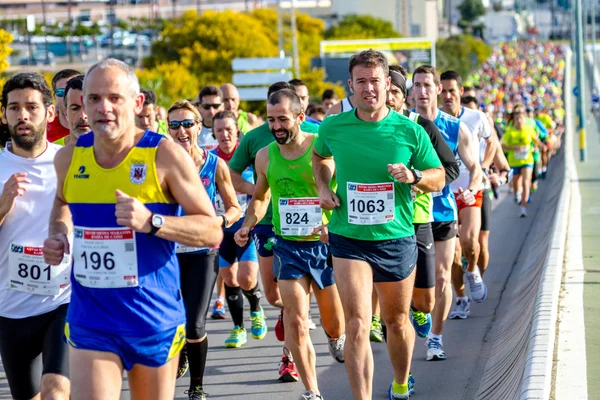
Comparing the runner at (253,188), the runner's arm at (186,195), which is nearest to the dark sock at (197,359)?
the runner at (253,188)

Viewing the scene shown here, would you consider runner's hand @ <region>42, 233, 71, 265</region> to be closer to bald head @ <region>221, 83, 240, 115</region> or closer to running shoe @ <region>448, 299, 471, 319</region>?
running shoe @ <region>448, 299, 471, 319</region>

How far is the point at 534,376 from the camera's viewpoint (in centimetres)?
602

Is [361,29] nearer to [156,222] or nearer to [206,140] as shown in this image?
[206,140]

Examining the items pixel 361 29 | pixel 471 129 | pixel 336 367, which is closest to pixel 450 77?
pixel 471 129

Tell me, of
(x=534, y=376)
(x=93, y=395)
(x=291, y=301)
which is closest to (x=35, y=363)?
(x=93, y=395)

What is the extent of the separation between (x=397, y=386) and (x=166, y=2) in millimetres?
133661

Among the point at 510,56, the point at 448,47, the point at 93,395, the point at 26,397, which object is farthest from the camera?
the point at 510,56

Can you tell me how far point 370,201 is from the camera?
6504 mm

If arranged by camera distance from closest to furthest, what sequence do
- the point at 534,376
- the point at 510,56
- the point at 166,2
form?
1. the point at 534,376
2. the point at 510,56
3. the point at 166,2

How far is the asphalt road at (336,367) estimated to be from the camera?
789cm

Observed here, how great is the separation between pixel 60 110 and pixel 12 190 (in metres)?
2.31

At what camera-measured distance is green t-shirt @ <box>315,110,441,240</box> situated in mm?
6516

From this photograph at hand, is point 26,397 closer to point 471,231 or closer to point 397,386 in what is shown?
point 397,386

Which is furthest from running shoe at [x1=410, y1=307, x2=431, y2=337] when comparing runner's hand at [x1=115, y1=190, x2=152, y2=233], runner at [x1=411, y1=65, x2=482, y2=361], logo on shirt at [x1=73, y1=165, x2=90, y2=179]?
runner's hand at [x1=115, y1=190, x2=152, y2=233]
